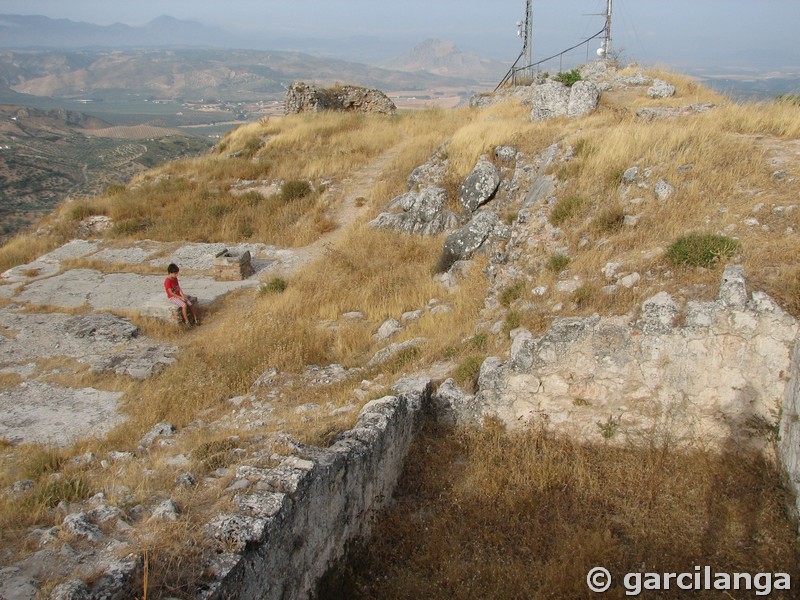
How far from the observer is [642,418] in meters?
5.25

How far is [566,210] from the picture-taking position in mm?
8375

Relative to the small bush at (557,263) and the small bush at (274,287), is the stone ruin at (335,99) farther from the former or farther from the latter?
the small bush at (557,263)

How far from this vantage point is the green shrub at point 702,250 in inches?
225

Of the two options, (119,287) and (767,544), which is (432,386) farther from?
(119,287)

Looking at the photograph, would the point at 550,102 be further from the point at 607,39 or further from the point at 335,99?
the point at 335,99

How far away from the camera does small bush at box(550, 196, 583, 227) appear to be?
8.32m

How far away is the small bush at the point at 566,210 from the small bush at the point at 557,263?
113 cm

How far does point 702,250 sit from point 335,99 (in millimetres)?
22555

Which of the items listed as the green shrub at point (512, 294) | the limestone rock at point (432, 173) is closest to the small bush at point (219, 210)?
the limestone rock at point (432, 173)

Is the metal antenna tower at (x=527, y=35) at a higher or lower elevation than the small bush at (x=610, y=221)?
higher

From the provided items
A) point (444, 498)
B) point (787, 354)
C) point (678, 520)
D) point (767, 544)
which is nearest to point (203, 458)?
point (444, 498)

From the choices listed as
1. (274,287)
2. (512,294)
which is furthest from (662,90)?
(274,287)

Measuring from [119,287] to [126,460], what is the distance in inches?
292

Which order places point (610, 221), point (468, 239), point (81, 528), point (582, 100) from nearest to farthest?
1. point (81, 528)
2. point (610, 221)
3. point (468, 239)
4. point (582, 100)
